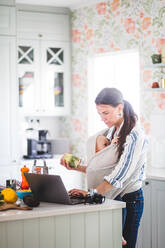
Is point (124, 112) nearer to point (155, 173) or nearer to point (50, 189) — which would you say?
point (50, 189)

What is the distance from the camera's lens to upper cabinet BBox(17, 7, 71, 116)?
5.22 metres

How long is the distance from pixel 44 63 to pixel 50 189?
322 centimetres

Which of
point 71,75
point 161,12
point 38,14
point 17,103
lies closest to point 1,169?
point 17,103

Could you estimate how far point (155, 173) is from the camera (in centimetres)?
396

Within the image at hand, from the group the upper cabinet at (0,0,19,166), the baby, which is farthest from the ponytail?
the upper cabinet at (0,0,19,166)

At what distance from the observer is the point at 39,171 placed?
106 inches

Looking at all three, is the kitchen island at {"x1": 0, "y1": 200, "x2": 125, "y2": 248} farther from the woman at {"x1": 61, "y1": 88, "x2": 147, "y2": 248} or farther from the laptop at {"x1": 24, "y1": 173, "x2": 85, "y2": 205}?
the woman at {"x1": 61, "y1": 88, "x2": 147, "y2": 248}

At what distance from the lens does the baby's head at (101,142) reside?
278 centimetres

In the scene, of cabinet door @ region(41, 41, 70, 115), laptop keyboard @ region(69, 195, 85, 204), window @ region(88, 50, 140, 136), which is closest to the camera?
laptop keyboard @ region(69, 195, 85, 204)

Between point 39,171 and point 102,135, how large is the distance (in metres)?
0.50

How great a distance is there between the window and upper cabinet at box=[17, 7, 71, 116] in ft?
1.11

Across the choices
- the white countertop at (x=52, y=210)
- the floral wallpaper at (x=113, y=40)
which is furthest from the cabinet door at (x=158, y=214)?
the white countertop at (x=52, y=210)

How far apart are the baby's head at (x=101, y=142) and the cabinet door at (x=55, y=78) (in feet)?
8.74

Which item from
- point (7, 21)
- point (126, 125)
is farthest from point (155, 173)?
point (7, 21)
